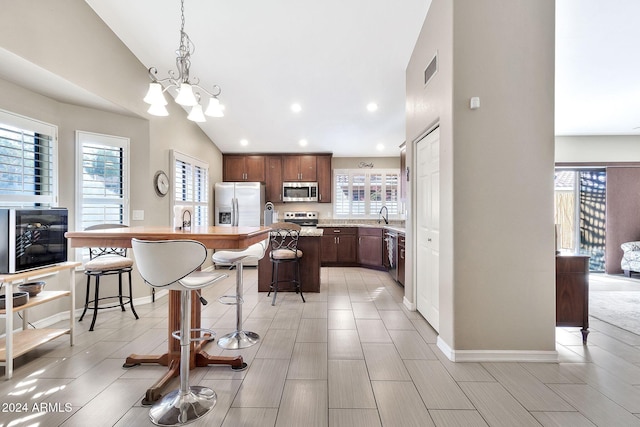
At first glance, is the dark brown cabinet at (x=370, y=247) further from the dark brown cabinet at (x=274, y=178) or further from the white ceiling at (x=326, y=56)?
the white ceiling at (x=326, y=56)

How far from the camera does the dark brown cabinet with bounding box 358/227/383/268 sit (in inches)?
226

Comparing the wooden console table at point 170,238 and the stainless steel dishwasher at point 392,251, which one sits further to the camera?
the stainless steel dishwasher at point 392,251

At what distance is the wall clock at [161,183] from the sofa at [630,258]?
8.10 m

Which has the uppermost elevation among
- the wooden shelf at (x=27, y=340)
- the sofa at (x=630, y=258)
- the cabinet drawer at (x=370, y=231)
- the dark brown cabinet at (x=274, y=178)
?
the dark brown cabinet at (x=274, y=178)

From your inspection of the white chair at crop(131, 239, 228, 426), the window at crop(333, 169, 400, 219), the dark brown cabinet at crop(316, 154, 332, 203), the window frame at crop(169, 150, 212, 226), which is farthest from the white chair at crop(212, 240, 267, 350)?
the window at crop(333, 169, 400, 219)

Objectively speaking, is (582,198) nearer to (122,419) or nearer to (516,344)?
(516,344)

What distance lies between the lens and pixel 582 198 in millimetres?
5844

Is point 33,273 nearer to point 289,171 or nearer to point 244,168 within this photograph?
point 244,168

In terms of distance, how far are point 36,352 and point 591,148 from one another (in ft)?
28.8

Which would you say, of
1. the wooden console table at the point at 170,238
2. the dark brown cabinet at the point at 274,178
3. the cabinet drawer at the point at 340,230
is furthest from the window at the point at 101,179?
the cabinet drawer at the point at 340,230

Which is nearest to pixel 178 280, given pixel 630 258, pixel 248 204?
pixel 248 204

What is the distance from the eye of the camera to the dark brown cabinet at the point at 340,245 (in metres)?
6.08

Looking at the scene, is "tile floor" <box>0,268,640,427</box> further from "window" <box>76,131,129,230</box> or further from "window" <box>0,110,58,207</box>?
"window" <box>0,110,58,207</box>

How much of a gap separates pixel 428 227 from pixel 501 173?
912 millimetres
